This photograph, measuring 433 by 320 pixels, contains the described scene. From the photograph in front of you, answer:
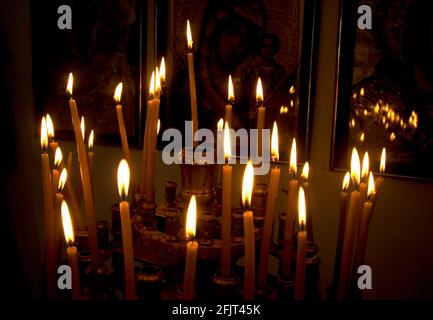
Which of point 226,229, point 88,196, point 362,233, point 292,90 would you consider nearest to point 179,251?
point 226,229

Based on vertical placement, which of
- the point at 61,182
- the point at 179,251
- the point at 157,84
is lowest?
the point at 179,251

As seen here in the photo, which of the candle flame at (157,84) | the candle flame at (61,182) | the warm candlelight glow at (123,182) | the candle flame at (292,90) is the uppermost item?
the candle flame at (292,90)

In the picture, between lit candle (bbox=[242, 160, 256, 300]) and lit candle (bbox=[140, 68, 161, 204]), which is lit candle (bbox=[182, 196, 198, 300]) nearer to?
lit candle (bbox=[242, 160, 256, 300])

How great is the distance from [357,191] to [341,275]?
5.6 inches

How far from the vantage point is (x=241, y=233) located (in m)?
0.72

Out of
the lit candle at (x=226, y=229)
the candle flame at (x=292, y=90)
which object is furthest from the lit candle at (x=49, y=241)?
the candle flame at (x=292, y=90)

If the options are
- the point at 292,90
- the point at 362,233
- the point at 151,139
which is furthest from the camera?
the point at 292,90

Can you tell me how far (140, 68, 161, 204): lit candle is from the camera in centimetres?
77

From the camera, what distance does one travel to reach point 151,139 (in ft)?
2.55

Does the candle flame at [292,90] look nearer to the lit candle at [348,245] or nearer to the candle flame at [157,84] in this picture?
the candle flame at [157,84]

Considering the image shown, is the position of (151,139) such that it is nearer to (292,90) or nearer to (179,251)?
(179,251)

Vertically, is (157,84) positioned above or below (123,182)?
above

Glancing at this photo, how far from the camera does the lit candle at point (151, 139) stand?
30.1 inches
